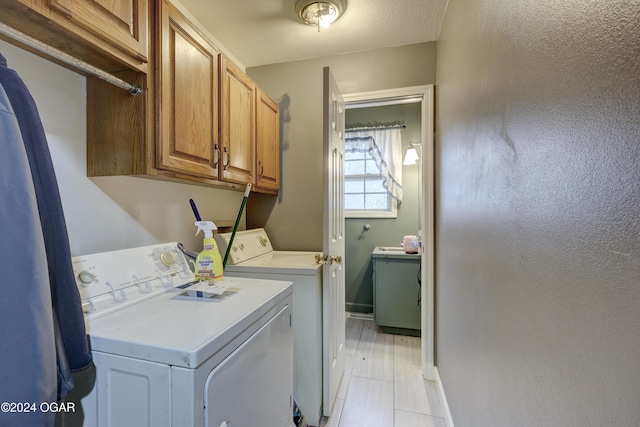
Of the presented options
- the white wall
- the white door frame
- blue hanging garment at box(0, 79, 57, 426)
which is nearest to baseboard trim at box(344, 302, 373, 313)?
the white door frame

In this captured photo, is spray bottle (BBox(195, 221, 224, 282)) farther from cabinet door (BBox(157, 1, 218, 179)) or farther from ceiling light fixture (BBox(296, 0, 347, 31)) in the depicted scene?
ceiling light fixture (BBox(296, 0, 347, 31))

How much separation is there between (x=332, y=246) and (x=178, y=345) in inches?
45.8

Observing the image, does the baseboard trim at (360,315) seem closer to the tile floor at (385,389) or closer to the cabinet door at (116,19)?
the tile floor at (385,389)

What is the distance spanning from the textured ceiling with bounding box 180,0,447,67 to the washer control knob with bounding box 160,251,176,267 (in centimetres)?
149

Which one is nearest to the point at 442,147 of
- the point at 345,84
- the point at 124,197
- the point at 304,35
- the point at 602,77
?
the point at 345,84

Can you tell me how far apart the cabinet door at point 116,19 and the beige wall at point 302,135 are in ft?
4.38

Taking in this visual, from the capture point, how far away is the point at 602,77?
48cm

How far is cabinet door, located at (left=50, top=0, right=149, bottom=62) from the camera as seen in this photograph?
821 mm

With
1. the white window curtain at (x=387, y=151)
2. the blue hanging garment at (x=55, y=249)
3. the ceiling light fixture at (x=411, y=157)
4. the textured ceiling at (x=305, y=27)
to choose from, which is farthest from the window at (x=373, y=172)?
the blue hanging garment at (x=55, y=249)

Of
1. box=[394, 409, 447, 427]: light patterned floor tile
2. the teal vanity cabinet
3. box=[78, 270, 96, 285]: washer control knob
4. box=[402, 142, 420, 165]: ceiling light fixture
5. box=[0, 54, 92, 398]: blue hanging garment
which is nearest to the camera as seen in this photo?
box=[0, 54, 92, 398]: blue hanging garment

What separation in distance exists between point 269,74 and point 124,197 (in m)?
1.64

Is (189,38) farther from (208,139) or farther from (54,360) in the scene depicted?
(54,360)

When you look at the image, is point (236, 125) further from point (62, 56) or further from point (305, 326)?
point (305, 326)

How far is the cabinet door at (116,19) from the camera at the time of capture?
2.69 ft
